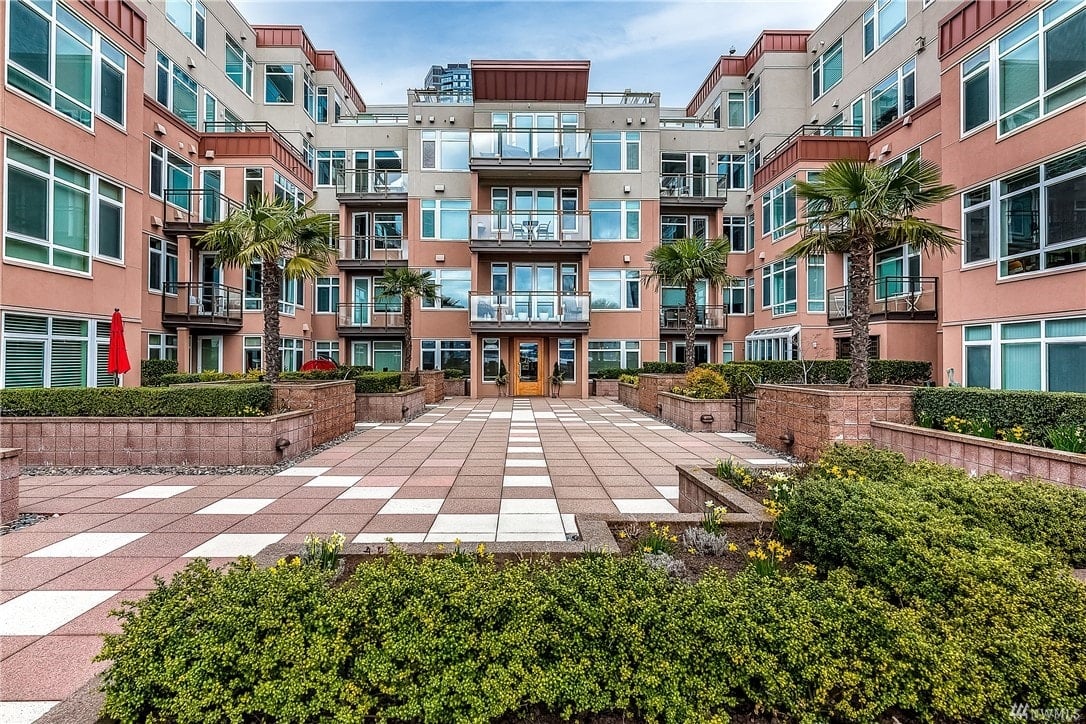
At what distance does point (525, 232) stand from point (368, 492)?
627 inches

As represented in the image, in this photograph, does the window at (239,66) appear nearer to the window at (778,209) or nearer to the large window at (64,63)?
the large window at (64,63)

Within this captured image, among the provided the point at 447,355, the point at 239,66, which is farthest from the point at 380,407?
the point at 239,66

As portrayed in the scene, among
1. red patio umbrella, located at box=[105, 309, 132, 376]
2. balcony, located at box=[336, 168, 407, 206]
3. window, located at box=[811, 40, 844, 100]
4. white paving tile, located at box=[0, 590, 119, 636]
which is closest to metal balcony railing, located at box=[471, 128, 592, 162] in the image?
balcony, located at box=[336, 168, 407, 206]

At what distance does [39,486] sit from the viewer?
6.31 metres

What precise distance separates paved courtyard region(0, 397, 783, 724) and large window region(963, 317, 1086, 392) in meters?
6.00

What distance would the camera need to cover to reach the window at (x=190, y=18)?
1733cm

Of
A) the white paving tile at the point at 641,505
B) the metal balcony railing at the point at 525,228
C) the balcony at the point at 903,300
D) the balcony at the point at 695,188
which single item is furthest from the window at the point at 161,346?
the balcony at the point at 903,300

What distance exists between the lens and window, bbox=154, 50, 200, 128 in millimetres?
16625

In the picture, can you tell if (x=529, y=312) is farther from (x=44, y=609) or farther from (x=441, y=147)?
(x=44, y=609)

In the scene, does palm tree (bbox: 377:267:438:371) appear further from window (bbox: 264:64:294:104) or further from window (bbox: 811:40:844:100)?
window (bbox: 811:40:844:100)

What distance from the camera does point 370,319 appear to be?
23.1 meters

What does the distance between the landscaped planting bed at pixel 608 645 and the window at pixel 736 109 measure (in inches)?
1069

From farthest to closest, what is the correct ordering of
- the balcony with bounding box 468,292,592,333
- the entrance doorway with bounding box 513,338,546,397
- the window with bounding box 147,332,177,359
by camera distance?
the entrance doorway with bounding box 513,338,546,397 < the balcony with bounding box 468,292,592,333 < the window with bounding box 147,332,177,359

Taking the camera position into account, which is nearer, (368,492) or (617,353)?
(368,492)
